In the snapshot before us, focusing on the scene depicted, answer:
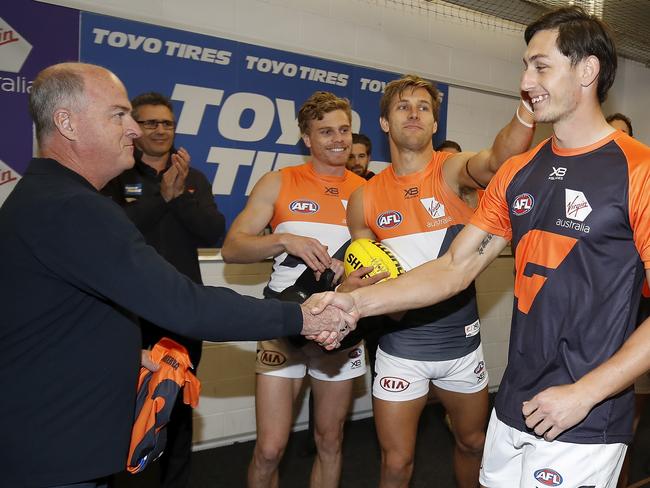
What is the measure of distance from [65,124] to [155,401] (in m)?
0.87

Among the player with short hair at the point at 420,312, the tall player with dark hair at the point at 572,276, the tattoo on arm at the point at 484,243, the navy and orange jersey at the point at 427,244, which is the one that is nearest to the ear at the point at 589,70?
the tall player with dark hair at the point at 572,276

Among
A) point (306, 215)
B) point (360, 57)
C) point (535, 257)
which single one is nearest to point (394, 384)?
point (306, 215)

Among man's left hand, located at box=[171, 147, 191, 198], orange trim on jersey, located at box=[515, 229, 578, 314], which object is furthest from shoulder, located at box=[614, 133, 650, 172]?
man's left hand, located at box=[171, 147, 191, 198]

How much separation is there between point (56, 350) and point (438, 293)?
1264mm

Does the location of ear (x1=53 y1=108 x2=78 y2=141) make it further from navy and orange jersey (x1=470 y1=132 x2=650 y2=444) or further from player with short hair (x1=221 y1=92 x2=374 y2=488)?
navy and orange jersey (x1=470 y1=132 x2=650 y2=444)

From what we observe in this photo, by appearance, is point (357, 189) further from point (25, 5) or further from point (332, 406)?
point (25, 5)

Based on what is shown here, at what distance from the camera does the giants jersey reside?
2.95 m

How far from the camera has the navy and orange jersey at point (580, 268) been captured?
158cm

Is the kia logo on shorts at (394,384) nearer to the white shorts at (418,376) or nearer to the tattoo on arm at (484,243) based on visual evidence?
the white shorts at (418,376)

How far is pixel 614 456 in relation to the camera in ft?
5.37

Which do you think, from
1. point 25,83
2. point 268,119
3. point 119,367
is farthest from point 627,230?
point 25,83

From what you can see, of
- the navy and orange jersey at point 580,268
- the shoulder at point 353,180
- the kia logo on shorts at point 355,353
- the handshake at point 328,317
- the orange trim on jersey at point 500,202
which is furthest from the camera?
the shoulder at point 353,180

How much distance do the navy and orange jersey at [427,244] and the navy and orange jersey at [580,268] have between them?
31.4 inches

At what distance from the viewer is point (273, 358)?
109 inches
